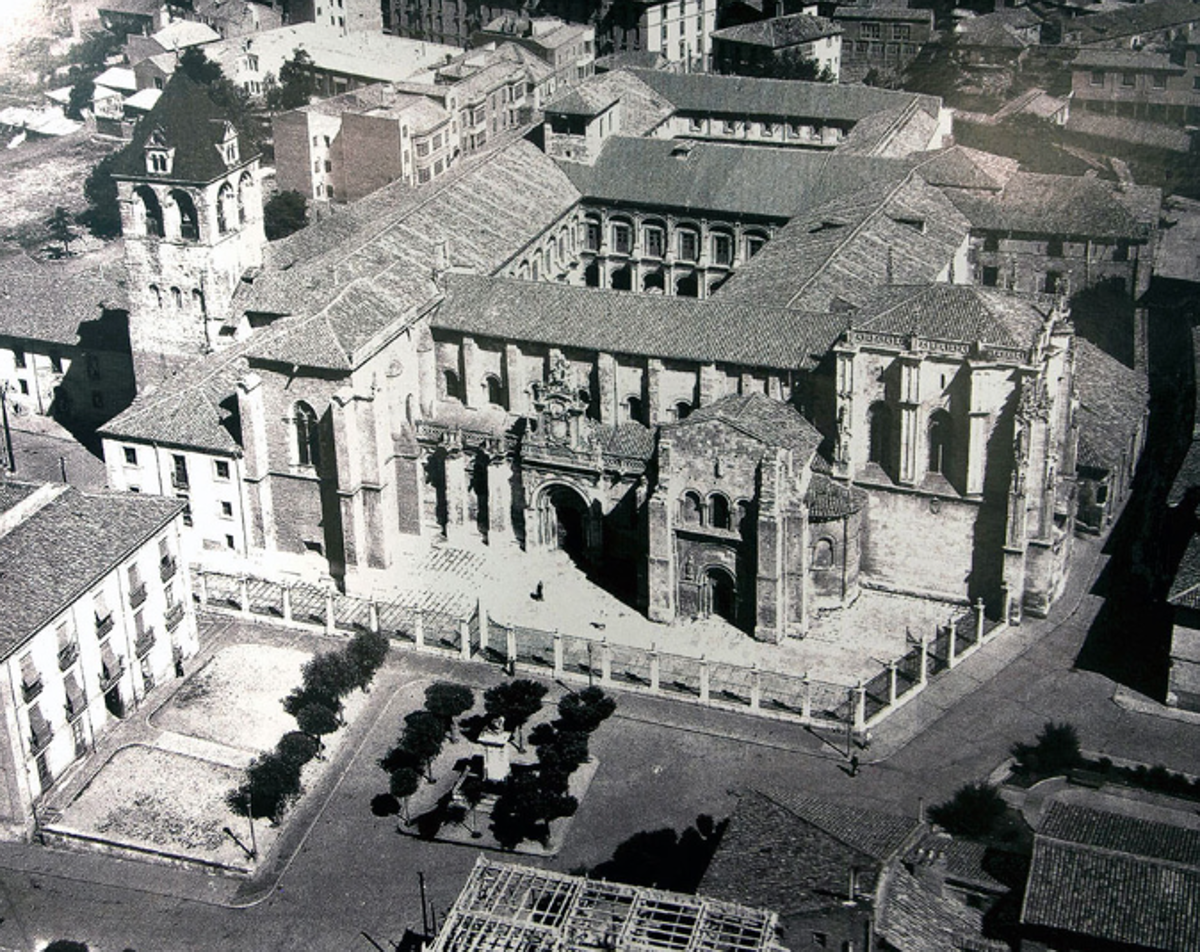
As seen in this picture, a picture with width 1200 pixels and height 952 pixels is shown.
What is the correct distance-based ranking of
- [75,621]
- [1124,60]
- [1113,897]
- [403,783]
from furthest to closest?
[1124,60] → [75,621] → [403,783] → [1113,897]

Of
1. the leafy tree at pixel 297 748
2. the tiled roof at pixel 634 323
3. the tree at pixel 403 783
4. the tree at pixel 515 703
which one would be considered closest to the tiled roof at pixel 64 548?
the leafy tree at pixel 297 748

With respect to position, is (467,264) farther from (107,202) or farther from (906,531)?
(107,202)

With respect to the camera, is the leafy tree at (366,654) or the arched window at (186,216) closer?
the leafy tree at (366,654)

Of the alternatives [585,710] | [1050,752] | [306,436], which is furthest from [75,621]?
[1050,752]

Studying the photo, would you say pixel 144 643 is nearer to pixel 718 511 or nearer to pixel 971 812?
pixel 718 511

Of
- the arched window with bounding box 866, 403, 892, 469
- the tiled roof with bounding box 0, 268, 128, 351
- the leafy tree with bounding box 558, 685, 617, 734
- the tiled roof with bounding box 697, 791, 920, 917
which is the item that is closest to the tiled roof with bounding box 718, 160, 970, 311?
the arched window with bounding box 866, 403, 892, 469

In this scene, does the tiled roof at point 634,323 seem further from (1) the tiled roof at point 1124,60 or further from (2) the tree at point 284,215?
(1) the tiled roof at point 1124,60
